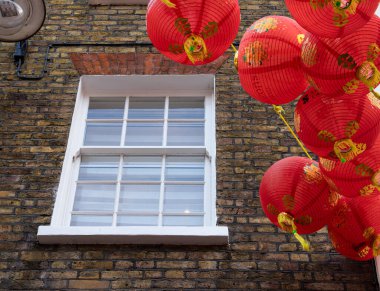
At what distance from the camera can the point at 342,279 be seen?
4.43 m

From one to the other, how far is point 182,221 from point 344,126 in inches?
85.4

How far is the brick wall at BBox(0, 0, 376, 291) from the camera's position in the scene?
443 centimetres

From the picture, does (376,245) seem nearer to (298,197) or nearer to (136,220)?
(298,197)

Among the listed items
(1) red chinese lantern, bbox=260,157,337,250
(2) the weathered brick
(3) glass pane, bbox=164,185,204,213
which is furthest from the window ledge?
(1) red chinese lantern, bbox=260,157,337,250

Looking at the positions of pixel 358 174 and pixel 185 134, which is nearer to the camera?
pixel 358 174

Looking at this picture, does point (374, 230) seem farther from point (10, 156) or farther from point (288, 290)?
point (10, 156)

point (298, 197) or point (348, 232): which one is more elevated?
point (298, 197)

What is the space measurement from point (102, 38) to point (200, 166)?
6.25 feet

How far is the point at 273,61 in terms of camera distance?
3309 mm

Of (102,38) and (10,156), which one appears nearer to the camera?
(10,156)

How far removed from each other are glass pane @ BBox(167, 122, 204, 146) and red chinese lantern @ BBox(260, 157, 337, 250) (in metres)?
1.96

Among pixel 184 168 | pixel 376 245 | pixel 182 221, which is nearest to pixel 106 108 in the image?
pixel 184 168

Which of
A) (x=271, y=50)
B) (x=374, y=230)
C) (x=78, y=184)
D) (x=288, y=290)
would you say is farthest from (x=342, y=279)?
(x=78, y=184)

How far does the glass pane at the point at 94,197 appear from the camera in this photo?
202 inches
